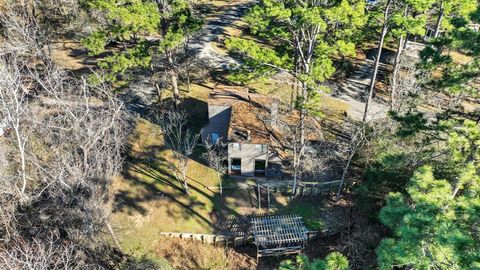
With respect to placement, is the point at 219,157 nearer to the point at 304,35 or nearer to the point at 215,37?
the point at 304,35

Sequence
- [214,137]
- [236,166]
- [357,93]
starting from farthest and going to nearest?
[357,93]
[214,137]
[236,166]

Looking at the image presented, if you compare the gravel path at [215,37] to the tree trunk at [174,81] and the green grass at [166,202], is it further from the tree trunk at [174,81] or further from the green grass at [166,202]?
the green grass at [166,202]

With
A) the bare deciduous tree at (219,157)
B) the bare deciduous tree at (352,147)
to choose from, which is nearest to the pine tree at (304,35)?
the bare deciduous tree at (352,147)

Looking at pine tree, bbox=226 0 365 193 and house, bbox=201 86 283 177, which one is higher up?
pine tree, bbox=226 0 365 193

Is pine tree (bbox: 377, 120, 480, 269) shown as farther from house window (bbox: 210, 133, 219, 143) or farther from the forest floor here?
house window (bbox: 210, 133, 219, 143)

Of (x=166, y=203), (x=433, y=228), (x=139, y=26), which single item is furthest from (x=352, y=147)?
(x=139, y=26)

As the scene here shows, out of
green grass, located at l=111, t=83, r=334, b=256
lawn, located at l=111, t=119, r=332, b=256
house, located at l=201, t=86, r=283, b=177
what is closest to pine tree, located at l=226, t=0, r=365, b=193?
house, located at l=201, t=86, r=283, b=177

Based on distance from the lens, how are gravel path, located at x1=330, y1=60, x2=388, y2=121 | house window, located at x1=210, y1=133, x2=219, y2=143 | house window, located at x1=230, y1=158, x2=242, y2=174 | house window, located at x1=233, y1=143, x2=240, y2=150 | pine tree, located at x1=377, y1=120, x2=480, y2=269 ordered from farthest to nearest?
gravel path, located at x1=330, y1=60, x2=388, y2=121, house window, located at x1=210, y1=133, x2=219, y2=143, house window, located at x1=230, y1=158, x2=242, y2=174, house window, located at x1=233, y1=143, x2=240, y2=150, pine tree, located at x1=377, y1=120, x2=480, y2=269

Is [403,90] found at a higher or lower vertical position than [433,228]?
lower
